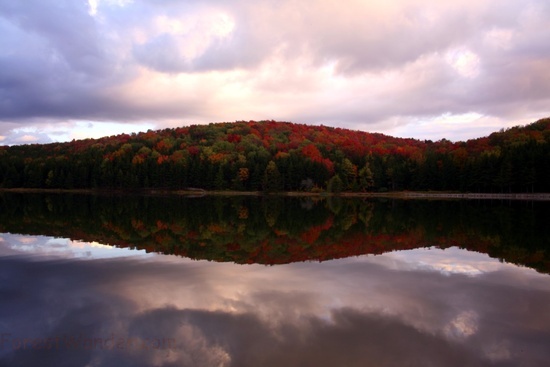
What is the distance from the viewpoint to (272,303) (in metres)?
11.8

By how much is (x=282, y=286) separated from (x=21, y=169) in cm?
14956

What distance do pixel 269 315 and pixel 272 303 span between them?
1.07 meters

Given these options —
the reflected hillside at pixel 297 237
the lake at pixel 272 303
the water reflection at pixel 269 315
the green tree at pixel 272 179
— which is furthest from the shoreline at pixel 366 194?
the water reflection at pixel 269 315

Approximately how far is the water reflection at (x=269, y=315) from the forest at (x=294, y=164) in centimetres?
8686

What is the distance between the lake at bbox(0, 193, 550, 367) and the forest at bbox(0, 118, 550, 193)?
82.1 m

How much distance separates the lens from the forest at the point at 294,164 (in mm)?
96125

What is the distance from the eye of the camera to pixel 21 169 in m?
138

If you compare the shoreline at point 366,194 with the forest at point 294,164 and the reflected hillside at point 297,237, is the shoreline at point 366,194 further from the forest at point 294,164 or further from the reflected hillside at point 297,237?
the reflected hillside at point 297,237

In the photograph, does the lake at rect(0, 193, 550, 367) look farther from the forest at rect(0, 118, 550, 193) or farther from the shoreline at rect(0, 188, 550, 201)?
the forest at rect(0, 118, 550, 193)

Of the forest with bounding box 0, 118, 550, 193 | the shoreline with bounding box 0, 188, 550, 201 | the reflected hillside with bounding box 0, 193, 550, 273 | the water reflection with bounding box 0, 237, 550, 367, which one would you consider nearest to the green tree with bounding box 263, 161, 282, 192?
the forest with bounding box 0, 118, 550, 193

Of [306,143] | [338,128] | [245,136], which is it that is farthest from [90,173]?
[338,128]

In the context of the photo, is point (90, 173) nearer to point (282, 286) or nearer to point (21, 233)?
point (21, 233)

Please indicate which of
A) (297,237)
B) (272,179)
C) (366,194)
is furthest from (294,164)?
(297,237)

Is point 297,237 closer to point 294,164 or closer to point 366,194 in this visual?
point 366,194
